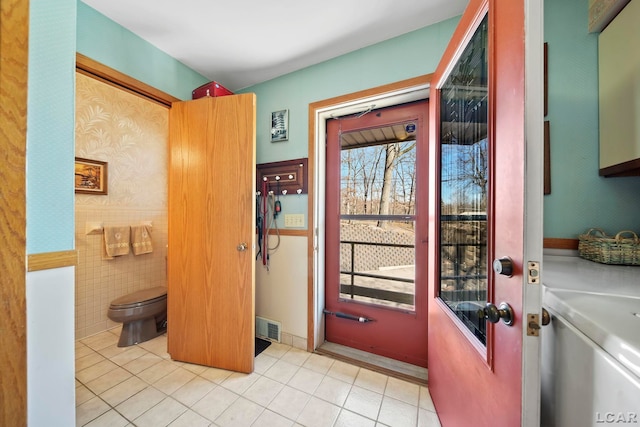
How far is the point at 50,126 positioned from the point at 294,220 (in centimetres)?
138

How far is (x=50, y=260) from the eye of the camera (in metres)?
0.84

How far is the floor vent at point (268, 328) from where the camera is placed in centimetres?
191

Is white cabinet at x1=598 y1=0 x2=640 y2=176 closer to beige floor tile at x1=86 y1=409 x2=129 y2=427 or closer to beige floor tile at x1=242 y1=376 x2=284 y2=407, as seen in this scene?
beige floor tile at x1=242 y1=376 x2=284 y2=407

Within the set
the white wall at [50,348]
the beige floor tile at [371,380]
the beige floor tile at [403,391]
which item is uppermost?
the white wall at [50,348]

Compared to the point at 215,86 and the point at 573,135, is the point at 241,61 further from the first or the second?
the point at 573,135

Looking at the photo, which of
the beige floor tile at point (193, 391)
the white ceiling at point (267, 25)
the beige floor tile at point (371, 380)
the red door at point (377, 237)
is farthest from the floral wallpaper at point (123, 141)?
the beige floor tile at point (371, 380)

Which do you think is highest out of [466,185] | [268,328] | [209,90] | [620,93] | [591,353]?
[209,90]

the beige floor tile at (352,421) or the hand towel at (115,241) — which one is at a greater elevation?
the hand towel at (115,241)

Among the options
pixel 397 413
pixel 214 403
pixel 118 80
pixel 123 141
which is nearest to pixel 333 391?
pixel 397 413

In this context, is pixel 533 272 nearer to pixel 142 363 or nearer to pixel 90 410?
pixel 90 410

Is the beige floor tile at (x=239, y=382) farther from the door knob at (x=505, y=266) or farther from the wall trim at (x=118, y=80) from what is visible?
the wall trim at (x=118, y=80)

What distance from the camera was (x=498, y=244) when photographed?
0.70m

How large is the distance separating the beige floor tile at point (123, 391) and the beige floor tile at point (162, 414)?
0.23m

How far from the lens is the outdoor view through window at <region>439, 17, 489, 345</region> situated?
34.2 inches
